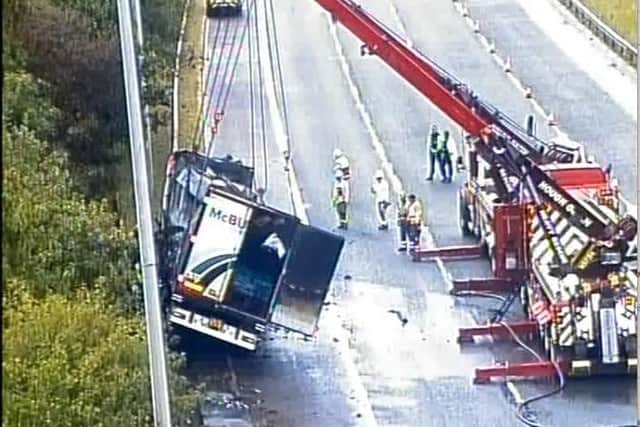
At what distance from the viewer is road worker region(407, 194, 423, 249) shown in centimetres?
206

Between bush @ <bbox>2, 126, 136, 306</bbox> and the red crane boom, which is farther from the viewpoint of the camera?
the red crane boom

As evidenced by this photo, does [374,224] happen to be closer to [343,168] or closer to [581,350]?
[343,168]

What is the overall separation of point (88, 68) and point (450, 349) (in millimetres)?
829

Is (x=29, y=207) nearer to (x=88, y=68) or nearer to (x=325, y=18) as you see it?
(x=88, y=68)

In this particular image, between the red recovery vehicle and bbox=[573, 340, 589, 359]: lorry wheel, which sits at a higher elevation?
the red recovery vehicle

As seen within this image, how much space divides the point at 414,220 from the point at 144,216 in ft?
1.61

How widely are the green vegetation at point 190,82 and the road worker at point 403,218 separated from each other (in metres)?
0.40

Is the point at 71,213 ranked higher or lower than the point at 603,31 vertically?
lower

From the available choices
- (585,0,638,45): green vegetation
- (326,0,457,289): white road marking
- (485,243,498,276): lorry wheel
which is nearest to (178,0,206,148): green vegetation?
(326,0,457,289): white road marking

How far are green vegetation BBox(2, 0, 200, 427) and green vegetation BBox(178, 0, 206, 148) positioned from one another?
3cm

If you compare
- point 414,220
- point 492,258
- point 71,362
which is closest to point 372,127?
point 414,220

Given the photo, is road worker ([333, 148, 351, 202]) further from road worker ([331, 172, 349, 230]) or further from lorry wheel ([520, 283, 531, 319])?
lorry wheel ([520, 283, 531, 319])

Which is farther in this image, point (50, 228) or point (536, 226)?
point (536, 226)

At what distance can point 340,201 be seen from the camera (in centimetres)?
204
